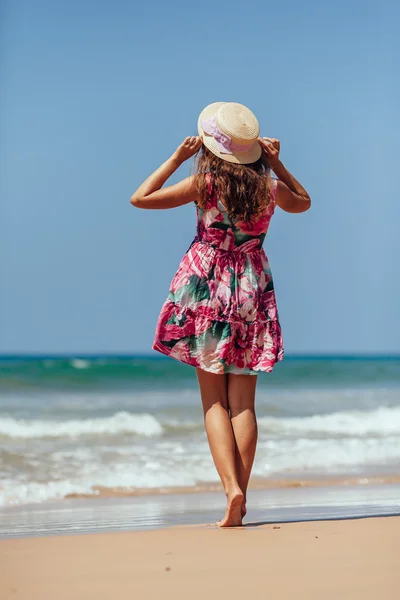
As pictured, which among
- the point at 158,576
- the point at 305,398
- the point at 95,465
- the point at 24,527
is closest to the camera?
the point at 158,576

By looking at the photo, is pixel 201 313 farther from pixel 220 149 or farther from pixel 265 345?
pixel 220 149

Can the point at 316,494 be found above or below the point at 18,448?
above

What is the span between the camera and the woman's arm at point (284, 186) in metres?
3.60

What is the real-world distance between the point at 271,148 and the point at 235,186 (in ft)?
0.85

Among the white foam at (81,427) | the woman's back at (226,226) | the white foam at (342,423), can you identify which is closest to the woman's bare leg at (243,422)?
the woman's back at (226,226)

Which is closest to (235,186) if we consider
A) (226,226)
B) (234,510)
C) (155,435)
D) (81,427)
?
(226,226)

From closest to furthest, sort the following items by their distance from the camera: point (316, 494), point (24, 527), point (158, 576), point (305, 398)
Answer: point (158, 576) → point (24, 527) → point (316, 494) → point (305, 398)

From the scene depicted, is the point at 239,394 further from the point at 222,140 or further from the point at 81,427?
the point at 81,427

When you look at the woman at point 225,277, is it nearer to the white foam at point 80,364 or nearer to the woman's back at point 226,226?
the woman's back at point 226,226

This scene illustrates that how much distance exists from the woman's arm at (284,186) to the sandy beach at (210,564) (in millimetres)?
1240

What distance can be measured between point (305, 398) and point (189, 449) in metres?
8.02

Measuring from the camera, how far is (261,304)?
362 cm

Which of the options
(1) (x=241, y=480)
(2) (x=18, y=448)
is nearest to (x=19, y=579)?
(1) (x=241, y=480)

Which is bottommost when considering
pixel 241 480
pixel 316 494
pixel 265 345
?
pixel 316 494
